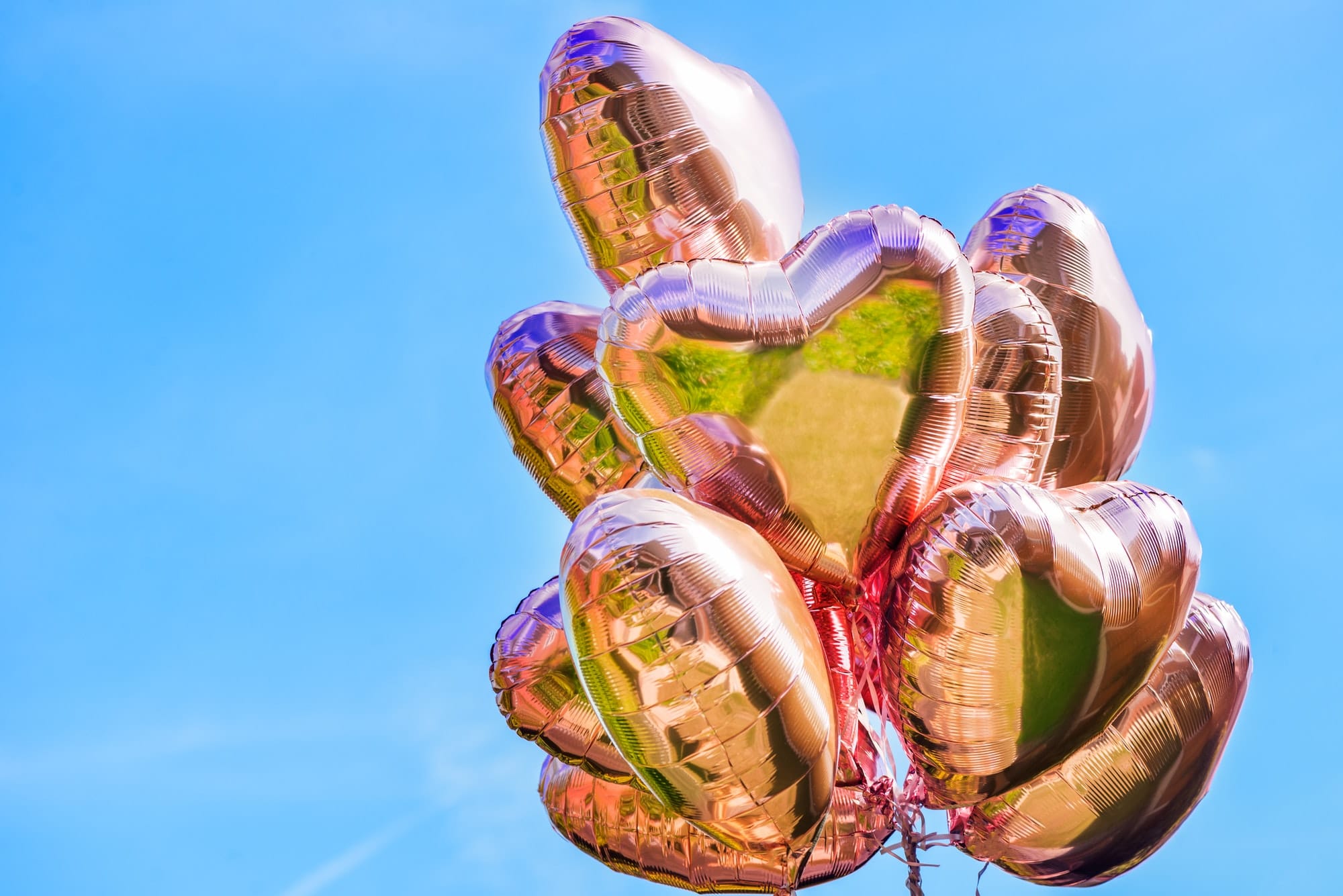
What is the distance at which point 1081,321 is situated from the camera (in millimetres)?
2490

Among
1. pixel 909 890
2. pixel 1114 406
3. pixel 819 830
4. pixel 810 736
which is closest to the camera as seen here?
pixel 810 736

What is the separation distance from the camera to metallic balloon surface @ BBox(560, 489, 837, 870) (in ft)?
5.86

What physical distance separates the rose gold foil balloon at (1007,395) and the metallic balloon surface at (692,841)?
2.09 ft

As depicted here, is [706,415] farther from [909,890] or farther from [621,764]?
[909,890]

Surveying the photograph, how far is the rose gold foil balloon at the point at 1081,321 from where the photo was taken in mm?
2459

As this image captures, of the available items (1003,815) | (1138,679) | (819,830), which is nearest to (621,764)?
(819,830)

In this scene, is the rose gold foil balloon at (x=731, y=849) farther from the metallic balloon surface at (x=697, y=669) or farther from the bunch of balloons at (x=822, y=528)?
the metallic balloon surface at (x=697, y=669)

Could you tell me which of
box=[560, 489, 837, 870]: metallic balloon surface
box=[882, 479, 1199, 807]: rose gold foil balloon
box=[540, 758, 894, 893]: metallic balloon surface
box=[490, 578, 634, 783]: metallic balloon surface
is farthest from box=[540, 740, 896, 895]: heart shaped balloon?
box=[560, 489, 837, 870]: metallic balloon surface

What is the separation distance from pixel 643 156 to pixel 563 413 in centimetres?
55

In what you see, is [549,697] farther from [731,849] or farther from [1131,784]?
[1131,784]

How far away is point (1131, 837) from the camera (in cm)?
238

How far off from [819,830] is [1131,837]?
75 cm

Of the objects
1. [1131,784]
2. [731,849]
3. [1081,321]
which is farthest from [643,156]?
[1131,784]

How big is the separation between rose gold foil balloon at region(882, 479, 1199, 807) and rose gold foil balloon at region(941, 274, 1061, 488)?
135mm
